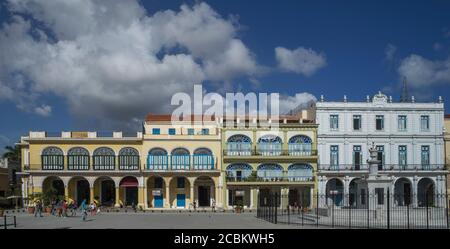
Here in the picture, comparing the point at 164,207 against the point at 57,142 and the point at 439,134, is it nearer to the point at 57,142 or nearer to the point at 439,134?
the point at 57,142

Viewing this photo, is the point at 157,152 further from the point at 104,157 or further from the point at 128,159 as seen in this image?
the point at 104,157

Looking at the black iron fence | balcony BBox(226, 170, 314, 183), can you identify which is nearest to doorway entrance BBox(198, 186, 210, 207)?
balcony BBox(226, 170, 314, 183)

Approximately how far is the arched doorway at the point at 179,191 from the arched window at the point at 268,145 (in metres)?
8.06

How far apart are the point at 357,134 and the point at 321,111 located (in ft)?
14.0

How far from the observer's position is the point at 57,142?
50.7 meters

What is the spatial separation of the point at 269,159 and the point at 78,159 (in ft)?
61.0

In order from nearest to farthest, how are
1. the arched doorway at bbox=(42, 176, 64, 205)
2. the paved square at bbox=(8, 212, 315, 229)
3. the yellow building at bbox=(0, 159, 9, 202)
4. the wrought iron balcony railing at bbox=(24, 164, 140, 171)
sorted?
the paved square at bbox=(8, 212, 315, 229) → the wrought iron balcony railing at bbox=(24, 164, 140, 171) → the arched doorway at bbox=(42, 176, 64, 205) → the yellow building at bbox=(0, 159, 9, 202)

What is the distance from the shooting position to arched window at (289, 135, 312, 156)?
52000mm

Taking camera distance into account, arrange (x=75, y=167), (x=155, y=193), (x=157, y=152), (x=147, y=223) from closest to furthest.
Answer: (x=147, y=223) < (x=75, y=167) < (x=157, y=152) < (x=155, y=193)

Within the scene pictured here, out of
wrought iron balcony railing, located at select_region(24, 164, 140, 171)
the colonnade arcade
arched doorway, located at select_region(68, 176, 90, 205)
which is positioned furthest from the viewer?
arched doorway, located at select_region(68, 176, 90, 205)

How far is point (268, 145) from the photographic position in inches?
2045

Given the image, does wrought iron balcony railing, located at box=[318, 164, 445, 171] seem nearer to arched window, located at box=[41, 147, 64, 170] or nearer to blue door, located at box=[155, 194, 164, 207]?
blue door, located at box=[155, 194, 164, 207]

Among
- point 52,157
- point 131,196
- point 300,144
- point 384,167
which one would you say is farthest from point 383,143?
point 52,157
